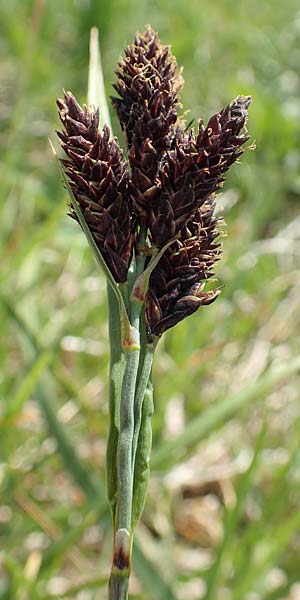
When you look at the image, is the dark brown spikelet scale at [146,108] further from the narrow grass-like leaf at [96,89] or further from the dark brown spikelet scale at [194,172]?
the narrow grass-like leaf at [96,89]

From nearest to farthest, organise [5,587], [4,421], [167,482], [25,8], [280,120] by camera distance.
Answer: [5,587] < [4,421] < [167,482] < [280,120] < [25,8]

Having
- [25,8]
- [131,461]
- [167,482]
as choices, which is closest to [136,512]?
[131,461]

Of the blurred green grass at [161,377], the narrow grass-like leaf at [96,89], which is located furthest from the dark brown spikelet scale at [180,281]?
the blurred green grass at [161,377]

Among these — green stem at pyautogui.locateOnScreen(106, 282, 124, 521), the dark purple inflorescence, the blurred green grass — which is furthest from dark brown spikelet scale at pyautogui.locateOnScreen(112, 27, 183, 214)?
the blurred green grass

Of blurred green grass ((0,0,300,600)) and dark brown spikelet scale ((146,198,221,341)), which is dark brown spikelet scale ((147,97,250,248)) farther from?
blurred green grass ((0,0,300,600))

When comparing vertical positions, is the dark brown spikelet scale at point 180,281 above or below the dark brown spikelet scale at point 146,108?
below

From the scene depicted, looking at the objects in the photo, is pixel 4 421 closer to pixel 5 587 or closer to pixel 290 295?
pixel 5 587
